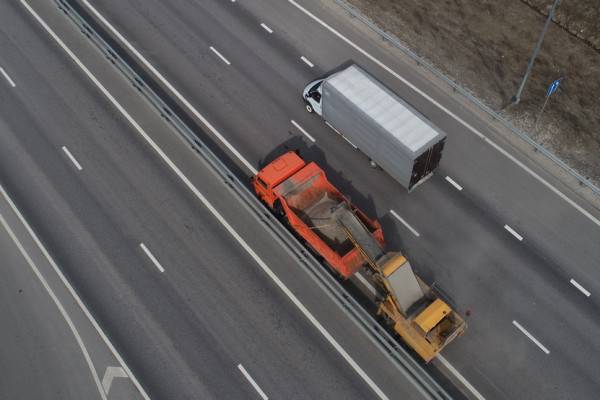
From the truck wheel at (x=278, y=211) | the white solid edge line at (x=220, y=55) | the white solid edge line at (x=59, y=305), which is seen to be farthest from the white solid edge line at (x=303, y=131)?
the white solid edge line at (x=59, y=305)

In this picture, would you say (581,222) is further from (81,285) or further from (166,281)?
(81,285)

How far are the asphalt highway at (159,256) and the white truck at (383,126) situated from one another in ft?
22.1

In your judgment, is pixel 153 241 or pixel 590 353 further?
pixel 153 241

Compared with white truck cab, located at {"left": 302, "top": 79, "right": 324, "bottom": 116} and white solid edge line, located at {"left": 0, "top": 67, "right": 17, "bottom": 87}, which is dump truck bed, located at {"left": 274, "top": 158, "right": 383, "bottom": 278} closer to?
white truck cab, located at {"left": 302, "top": 79, "right": 324, "bottom": 116}

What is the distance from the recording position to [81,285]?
24.5 metres

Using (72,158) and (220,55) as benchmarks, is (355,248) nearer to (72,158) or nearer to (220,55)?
(220,55)

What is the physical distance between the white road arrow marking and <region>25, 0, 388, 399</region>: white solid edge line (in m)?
0.27

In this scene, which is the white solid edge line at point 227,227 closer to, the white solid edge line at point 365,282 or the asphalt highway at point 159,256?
the asphalt highway at point 159,256

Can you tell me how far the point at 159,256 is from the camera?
25.2 metres

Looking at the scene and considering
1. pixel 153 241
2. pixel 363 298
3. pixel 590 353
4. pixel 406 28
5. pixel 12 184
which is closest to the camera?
pixel 590 353

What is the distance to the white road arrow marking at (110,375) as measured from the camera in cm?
2225

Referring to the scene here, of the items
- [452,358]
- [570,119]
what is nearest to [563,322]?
[452,358]

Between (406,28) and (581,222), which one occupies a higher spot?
(406,28)

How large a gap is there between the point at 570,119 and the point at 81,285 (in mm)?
26512
